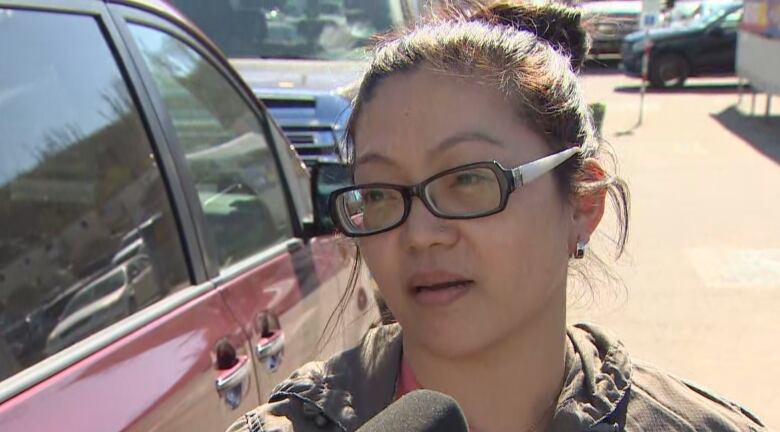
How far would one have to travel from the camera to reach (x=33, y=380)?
6.06 ft

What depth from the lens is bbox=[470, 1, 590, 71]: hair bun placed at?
1702mm

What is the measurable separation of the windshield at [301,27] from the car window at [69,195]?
4548 mm

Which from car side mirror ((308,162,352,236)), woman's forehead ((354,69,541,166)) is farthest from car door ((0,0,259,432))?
woman's forehead ((354,69,541,166))

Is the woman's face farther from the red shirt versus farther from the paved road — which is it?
the paved road

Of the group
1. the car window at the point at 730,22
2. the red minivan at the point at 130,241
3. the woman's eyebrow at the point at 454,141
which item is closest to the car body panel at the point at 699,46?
the car window at the point at 730,22

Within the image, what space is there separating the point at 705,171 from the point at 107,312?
409 inches

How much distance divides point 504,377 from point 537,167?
32 centimetres

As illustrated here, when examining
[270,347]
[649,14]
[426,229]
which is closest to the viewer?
[426,229]

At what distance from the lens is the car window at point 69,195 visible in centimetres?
203

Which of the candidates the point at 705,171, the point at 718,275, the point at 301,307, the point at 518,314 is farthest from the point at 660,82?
the point at 518,314

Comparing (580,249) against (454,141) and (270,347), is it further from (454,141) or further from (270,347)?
(270,347)

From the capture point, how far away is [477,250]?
1.42m

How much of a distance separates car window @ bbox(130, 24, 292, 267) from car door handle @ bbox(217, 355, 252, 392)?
15.6 inches

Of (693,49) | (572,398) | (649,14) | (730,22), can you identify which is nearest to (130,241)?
(572,398)
